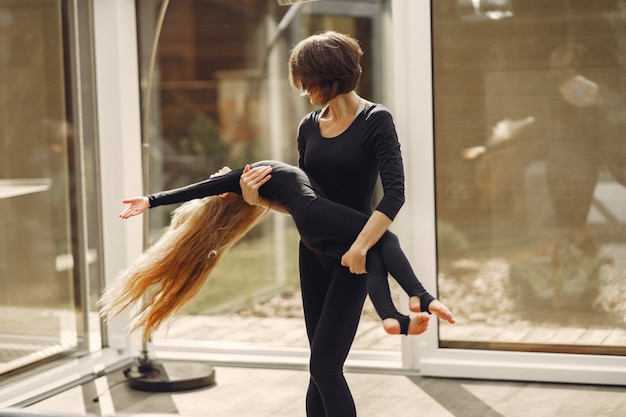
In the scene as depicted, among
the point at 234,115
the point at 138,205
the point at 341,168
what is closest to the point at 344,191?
the point at 341,168

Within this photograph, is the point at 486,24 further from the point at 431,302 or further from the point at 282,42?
the point at 431,302

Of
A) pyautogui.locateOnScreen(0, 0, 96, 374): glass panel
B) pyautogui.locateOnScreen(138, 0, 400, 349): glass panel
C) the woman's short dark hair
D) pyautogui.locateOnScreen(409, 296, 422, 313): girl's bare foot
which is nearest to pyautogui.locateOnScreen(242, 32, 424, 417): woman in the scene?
the woman's short dark hair

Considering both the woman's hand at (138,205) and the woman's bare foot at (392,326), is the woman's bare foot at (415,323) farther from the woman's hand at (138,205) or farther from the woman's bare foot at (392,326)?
the woman's hand at (138,205)

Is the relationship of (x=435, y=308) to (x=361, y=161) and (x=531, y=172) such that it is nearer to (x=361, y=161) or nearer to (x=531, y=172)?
(x=361, y=161)

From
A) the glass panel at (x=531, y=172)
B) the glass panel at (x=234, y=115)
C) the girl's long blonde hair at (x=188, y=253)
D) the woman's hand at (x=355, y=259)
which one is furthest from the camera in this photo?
the glass panel at (x=234, y=115)

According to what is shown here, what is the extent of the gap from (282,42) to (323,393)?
282 cm

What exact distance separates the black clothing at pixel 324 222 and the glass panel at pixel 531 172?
1669 millimetres

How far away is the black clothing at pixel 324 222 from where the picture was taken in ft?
7.39

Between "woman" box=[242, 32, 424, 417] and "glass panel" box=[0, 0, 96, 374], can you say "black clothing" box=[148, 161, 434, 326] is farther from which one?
"glass panel" box=[0, 0, 96, 374]

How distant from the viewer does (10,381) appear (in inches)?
149

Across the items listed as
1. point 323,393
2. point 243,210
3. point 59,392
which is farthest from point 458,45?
point 59,392

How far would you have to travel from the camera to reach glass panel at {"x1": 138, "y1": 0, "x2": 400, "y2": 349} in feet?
15.2

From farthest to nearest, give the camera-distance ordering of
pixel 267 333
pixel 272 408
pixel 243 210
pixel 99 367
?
pixel 267 333 → pixel 99 367 → pixel 272 408 → pixel 243 210

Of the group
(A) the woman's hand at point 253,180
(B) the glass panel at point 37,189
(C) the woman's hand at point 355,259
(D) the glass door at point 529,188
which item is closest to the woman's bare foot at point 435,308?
(C) the woman's hand at point 355,259
